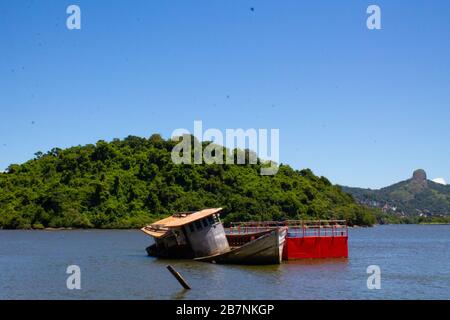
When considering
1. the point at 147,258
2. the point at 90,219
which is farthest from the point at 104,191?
the point at 147,258

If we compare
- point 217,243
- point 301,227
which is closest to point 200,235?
point 217,243

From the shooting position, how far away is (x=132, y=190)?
175m

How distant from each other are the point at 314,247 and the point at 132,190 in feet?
423

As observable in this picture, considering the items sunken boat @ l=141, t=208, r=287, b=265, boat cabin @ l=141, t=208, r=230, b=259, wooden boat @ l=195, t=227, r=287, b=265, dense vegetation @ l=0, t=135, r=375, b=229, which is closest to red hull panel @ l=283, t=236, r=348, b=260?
wooden boat @ l=195, t=227, r=287, b=265

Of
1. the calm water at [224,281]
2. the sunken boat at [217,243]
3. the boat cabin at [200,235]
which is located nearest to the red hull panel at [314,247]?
the calm water at [224,281]

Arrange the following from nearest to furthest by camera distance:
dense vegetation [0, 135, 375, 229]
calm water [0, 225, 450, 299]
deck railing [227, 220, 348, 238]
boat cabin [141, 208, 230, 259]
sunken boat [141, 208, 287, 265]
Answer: calm water [0, 225, 450, 299]
sunken boat [141, 208, 287, 265]
boat cabin [141, 208, 230, 259]
deck railing [227, 220, 348, 238]
dense vegetation [0, 135, 375, 229]

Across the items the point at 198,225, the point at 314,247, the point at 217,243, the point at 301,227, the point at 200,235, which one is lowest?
A: the point at 314,247

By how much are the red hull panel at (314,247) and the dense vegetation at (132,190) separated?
105160 millimetres

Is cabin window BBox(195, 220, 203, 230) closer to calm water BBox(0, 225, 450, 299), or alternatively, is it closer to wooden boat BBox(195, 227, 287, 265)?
wooden boat BBox(195, 227, 287, 265)

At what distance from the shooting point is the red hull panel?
5022 centimetres

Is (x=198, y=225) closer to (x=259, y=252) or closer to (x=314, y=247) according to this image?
(x=259, y=252)

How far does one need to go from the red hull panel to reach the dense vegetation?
10516 centimetres

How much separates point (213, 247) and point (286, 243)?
640cm
